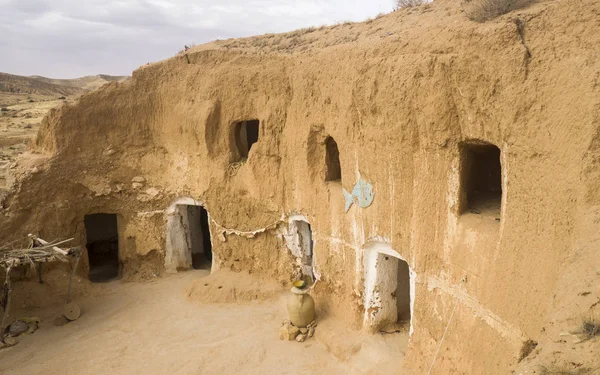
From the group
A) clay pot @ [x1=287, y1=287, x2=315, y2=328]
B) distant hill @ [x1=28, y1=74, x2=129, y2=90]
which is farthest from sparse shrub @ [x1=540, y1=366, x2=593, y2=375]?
distant hill @ [x1=28, y1=74, x2=129, y2=90]

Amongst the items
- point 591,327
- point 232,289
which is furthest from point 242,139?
point 591,327

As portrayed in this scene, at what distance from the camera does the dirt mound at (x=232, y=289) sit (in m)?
11.0

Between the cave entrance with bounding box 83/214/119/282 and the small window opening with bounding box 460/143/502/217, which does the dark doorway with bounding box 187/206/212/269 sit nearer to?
the cave entrance with bounding box 83/214/119/282

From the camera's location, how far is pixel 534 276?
511cm

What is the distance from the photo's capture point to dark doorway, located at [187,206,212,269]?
13242 millimetres

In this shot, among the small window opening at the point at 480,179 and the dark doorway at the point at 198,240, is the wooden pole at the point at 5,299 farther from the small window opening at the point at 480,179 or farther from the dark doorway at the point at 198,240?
the small window opening at the point at 480,179

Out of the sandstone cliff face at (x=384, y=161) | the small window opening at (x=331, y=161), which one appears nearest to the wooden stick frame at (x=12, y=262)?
the sandstone cliff face at (x=384, y=161)

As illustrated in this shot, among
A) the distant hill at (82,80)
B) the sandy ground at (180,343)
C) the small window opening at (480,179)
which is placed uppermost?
the distant hill at (82,80)

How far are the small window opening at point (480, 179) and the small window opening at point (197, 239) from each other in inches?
324

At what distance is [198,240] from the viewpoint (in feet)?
44.9

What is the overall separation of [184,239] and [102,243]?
302 centimetres

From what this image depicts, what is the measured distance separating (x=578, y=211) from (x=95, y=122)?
37.4ft

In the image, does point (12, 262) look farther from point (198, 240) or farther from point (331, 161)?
point (331, 161)

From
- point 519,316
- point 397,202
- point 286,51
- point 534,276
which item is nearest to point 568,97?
point 534,276
